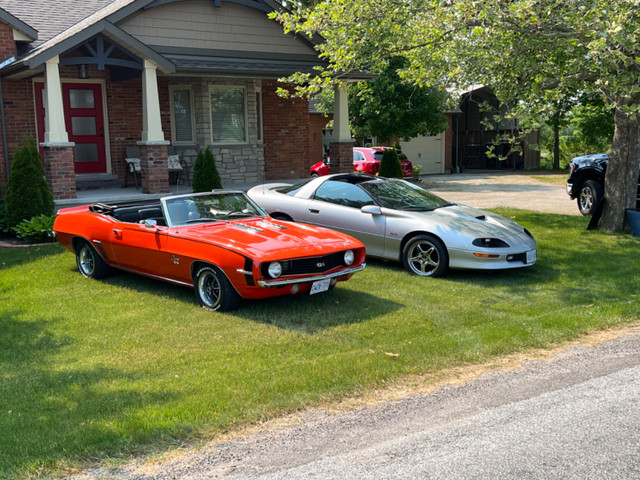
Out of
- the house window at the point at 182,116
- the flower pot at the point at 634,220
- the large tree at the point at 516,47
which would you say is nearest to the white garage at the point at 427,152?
the house window at the point at 182,116

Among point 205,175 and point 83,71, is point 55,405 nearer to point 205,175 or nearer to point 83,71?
point 205,175

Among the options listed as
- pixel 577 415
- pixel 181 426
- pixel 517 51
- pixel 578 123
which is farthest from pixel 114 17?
pixel 578 123

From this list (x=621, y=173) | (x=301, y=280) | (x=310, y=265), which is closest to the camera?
(x=301, y=280)

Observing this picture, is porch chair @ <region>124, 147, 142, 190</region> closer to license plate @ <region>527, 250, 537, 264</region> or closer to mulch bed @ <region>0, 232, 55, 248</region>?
mulch bed @ <region>0, 232, 55, 248</region>

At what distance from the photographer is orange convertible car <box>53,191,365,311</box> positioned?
23.5 feet

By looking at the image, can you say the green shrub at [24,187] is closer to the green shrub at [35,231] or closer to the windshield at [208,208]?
the green shrub at [35,231]

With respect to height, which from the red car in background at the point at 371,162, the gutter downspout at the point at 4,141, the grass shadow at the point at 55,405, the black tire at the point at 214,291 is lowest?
the grass shadow at the point at 55,405

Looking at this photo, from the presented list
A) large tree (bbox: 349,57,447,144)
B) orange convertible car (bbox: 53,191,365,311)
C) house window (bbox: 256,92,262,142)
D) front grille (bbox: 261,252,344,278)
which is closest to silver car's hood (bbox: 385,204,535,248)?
orange convertible car (bbox: 53,191,365,311)

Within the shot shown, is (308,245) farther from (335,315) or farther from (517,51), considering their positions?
(517,51)

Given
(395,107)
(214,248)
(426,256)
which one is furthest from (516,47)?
(395,107)

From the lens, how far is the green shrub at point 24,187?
40.5 ft

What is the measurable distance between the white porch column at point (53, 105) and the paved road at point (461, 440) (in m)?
10.4

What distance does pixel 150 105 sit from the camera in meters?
14.4

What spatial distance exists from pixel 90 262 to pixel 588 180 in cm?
1106
